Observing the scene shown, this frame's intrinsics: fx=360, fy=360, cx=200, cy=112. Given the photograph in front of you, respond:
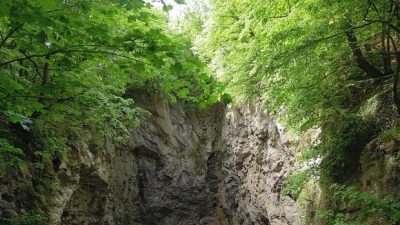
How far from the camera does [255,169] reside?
14.0 meters

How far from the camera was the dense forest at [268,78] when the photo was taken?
348cm

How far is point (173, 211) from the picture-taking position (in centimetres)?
1678

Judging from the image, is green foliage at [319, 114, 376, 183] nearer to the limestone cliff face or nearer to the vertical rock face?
the vertical rock face

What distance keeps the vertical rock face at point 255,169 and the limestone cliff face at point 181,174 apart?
3 centimetres

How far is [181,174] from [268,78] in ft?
37.2

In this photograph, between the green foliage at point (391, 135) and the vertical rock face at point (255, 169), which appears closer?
the green foliage at point (391, 135)

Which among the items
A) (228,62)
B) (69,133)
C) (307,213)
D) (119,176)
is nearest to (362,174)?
(307,213)

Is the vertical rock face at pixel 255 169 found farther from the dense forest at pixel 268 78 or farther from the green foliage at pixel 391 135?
the green foliage at pixel 391 135

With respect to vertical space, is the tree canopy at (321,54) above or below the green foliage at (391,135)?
above

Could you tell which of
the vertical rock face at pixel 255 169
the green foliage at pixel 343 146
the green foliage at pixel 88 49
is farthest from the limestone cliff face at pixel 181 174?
the green foliage at pixel 88 49

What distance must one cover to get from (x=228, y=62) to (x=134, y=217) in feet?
25.9

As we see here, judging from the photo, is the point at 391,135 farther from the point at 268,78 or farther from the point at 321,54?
the point at 268,78

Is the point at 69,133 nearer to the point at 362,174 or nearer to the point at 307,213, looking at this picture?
the point at 307,213

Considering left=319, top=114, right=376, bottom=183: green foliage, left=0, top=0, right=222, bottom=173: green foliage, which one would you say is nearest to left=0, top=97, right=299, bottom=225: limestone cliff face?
left=319, top=114, right=376, bottom=183: green foliage
